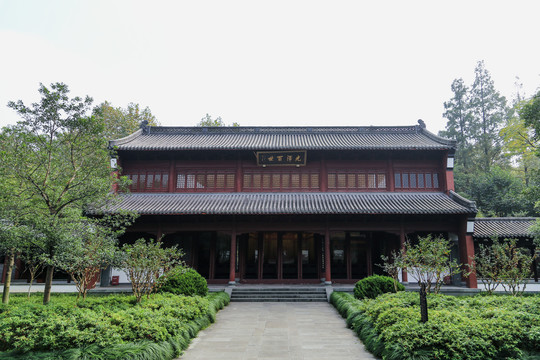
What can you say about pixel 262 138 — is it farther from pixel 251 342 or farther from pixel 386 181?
pixel 251 342

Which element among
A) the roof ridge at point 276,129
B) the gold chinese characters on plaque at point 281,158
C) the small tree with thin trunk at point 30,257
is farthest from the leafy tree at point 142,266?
the roof ridge at point 276,129

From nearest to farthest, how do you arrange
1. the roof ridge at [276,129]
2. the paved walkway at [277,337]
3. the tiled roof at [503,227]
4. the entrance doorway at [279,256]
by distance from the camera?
the paved walkway at [277,337]
the entrance doorway at [279,256]
the tiled roof at [503,227]
the roof ridge at [276,129]

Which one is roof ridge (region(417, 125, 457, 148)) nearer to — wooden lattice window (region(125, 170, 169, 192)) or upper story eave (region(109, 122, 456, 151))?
upper story eave (region(109, 122, 456, 151))

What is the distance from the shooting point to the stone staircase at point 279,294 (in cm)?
1449

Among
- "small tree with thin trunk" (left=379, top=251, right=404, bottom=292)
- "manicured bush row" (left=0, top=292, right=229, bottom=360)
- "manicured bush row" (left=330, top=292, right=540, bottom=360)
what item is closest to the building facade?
"small tree with thin trunk" (left=379, top=251, right=404, bottom=292)

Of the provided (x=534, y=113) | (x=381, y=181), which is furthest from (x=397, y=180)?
(x=534, y=113)

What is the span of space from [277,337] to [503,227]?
51.7 feet

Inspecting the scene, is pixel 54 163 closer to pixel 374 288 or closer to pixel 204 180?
pixel 204 180

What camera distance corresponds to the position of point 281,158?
59.3 ft

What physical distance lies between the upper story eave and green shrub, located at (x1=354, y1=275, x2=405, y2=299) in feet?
24.9

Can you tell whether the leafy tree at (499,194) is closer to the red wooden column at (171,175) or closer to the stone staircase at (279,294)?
the stone staircase at (279,294)

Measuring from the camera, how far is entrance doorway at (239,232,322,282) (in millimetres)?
17344

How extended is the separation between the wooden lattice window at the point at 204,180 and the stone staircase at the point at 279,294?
18.2 feet

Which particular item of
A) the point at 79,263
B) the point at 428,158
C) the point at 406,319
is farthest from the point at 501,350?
the point at 428,158
